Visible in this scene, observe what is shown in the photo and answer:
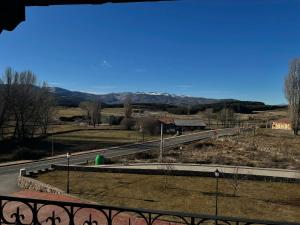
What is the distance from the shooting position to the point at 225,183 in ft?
97.6

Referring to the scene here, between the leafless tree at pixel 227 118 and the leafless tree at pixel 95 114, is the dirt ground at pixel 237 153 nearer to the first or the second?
the leafless tree at pixel 227 118

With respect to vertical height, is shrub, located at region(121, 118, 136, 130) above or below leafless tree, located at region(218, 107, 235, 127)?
below

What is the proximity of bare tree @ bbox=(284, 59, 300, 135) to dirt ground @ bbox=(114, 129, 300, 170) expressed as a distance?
9.60 metres

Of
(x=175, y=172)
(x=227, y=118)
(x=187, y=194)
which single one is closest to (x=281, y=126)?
(x=227, y=118)

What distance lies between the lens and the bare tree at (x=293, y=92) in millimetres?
72562

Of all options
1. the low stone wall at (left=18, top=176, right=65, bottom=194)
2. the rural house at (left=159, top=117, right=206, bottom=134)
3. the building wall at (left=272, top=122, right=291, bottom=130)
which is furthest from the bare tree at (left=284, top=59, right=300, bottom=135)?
the low stone wall at (left=18, top=176, right=65, bottom=194)

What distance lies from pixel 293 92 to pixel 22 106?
157 ft

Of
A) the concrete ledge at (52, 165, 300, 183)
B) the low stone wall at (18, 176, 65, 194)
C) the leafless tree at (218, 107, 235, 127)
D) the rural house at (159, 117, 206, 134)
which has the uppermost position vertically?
the leafless tree at (218, 107, 235, 127)

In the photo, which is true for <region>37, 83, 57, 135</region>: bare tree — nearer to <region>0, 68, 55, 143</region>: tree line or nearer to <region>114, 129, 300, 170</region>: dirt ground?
<region>0, 68, 55, 143</region>: tree line

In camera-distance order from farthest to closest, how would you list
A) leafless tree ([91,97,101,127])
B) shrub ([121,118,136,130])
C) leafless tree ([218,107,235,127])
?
1. leafless tree ([218,107,235,127])
2. leafless tree ([91,97,101,127])
3. shrub ([121,118,136,130])

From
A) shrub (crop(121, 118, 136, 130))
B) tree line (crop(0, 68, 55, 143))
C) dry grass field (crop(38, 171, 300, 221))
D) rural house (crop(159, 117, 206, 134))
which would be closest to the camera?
dry grass field (crop(38, 171, 300, 221))

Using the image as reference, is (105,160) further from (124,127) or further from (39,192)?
(124,127)

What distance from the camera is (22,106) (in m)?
66.9

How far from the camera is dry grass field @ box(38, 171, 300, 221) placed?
73.4ft
